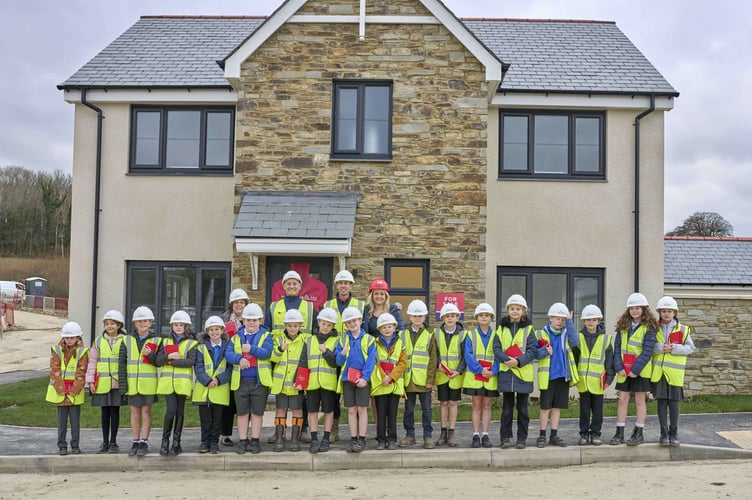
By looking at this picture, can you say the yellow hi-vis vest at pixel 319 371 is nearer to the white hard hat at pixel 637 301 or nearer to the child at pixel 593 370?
the child at pixel 593 370

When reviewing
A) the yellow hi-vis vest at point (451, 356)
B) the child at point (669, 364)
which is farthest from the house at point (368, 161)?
the child at point (669, 364)

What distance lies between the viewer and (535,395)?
537 inches

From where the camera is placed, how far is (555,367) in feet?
29.7

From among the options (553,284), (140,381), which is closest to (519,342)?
(140,381)

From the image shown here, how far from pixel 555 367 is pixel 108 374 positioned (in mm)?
5296

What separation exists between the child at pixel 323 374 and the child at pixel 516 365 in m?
1.99

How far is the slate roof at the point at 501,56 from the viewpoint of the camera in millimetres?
14023

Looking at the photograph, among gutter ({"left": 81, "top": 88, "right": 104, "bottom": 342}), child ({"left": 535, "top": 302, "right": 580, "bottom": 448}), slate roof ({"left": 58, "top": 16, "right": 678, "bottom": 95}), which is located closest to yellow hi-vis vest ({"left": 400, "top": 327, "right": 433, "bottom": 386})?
child ({"left": 535, "top": 302, "right": 580, "bottom": 448})

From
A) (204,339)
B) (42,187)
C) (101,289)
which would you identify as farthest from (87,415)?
(42,187)

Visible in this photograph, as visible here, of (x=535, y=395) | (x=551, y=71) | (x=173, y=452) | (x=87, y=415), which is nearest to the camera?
(x=173, y=452)

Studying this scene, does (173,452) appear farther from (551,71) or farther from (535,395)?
(551,71)

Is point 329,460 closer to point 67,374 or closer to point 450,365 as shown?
point 450,365

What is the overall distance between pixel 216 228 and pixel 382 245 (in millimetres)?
3507

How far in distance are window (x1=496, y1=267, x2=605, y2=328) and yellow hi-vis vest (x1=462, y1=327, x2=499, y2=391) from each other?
4809mm
